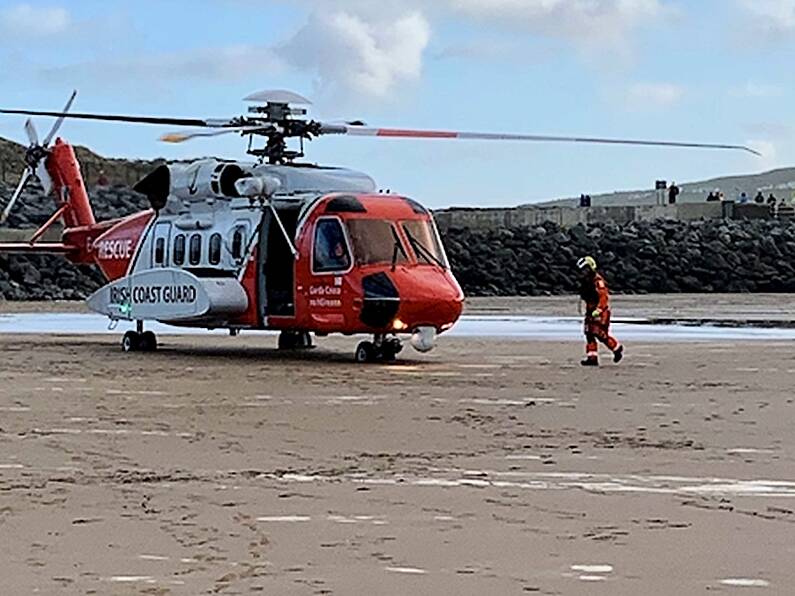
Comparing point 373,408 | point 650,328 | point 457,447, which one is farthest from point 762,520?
point 650,328

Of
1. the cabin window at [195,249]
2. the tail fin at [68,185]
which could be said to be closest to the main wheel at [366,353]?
the cabin window at [195,249]

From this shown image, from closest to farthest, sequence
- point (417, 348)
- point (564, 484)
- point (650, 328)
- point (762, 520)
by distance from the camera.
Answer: point (762, 520)
point (564, 484)
point (417, 348)
point (650, 328)

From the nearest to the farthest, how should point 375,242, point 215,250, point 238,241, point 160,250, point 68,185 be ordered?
1. point 375,242
2. point 238,241
3. point 215,250
4. point 160,250
5. point 68,185

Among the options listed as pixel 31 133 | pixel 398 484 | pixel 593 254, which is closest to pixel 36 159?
pixel 31 133

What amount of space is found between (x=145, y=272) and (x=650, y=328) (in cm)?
1085

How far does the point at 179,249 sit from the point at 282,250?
2465mm

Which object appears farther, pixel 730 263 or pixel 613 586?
pixel 730 263

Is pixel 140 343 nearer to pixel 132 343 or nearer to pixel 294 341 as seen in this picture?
pixel 132 343

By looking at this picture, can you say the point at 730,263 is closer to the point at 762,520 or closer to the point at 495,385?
the point at 495,385

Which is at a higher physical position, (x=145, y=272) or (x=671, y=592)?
(x=145, y=272)

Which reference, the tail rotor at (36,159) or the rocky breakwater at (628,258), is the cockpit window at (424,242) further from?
the rocky breakwater at (628,258)

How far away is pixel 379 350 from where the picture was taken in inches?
866

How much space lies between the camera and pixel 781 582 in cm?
699

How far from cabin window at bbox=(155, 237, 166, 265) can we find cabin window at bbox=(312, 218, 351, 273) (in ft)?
12.5
